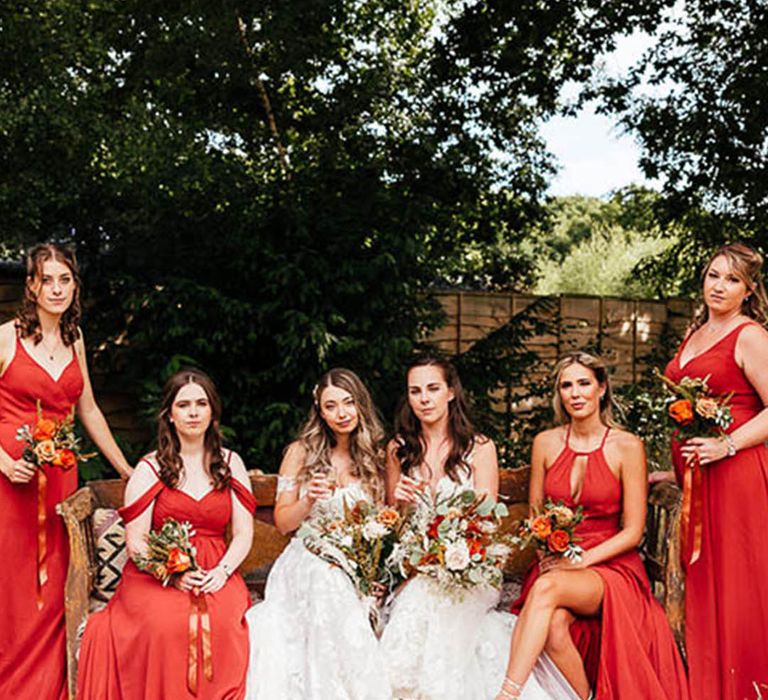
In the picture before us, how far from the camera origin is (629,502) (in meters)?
4.28

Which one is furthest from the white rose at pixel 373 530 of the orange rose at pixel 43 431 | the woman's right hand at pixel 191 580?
the orange rose at pixel 43 431

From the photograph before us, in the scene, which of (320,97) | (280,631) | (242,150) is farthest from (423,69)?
(280,631)

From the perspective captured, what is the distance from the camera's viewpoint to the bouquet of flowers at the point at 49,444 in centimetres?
391

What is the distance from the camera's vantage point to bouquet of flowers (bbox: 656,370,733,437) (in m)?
3.98

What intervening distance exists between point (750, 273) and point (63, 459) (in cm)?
299

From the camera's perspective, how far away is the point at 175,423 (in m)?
4.41

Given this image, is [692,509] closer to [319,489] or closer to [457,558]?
[457,558]

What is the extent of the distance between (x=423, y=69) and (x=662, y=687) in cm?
753

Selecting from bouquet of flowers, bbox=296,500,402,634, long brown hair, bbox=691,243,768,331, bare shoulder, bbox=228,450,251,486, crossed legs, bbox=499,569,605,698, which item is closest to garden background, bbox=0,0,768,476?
bare shoulder, bbox=228,450,251,486

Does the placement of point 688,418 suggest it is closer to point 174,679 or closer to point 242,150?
point 174,679

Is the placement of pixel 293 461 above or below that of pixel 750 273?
below

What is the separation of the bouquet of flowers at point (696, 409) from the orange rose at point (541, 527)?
0.69 meters

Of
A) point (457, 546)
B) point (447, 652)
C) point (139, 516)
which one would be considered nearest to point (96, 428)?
point (139, 516)

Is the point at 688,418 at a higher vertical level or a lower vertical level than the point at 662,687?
higher
